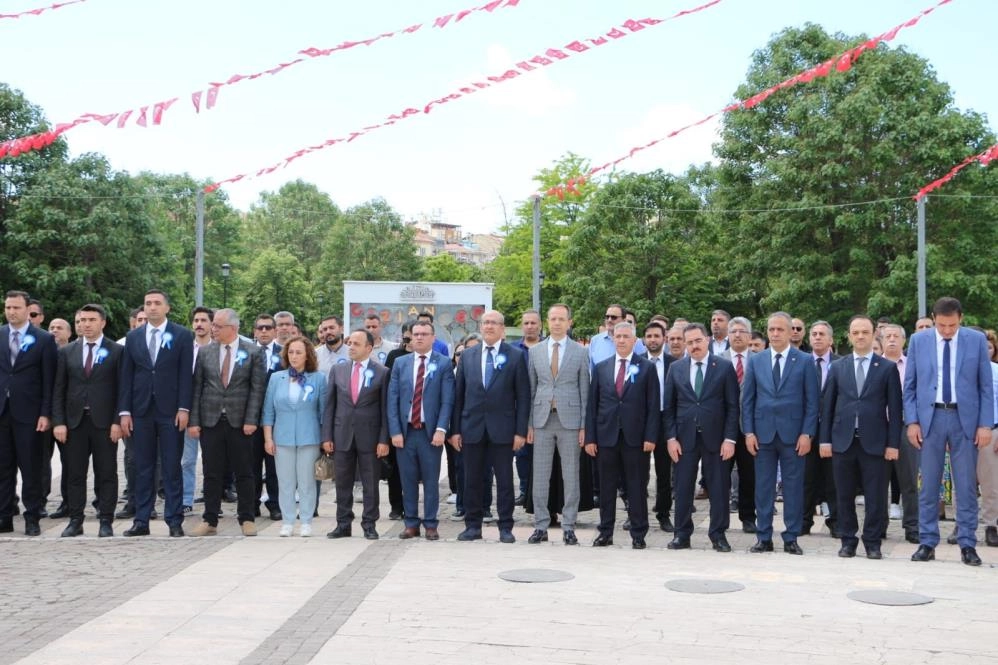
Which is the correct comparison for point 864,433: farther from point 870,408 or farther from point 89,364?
point 89,364

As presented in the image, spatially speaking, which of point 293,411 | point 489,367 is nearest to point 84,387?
point 293,411

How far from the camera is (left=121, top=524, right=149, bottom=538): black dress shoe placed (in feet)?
32.9

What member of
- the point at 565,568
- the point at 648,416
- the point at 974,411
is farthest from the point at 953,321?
the point at 565,568

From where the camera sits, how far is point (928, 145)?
33156 mm

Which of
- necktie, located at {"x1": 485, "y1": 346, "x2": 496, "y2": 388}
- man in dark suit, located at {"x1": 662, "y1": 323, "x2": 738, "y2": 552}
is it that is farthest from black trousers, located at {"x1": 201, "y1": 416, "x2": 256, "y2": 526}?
man in dark suit, located at {"x1": 662, "y1": 323, "x2": 738, "y2": 552}

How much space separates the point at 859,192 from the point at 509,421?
A: 2774cm

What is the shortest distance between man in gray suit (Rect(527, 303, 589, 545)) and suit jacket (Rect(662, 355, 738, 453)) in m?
0.87

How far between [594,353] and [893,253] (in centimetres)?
2620

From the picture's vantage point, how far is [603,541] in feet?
31.5

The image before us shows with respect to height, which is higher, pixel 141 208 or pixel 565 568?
pixel 141 208

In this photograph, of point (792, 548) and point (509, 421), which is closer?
point (792, 548)

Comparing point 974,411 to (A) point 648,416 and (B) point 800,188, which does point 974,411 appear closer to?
(A) point 648,416

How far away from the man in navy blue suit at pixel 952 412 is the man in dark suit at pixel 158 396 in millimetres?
6224

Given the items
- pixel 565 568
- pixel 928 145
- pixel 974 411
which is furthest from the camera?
pixel 928 145
